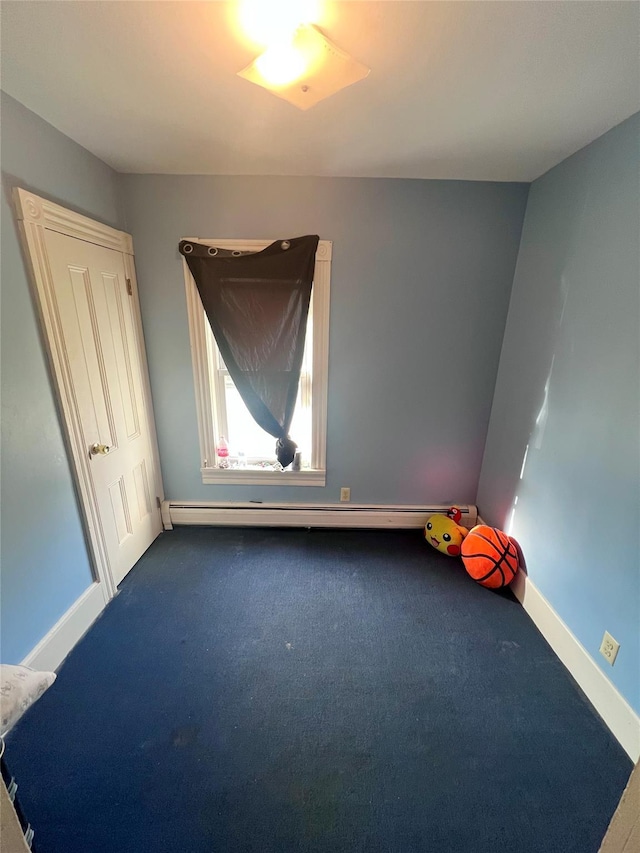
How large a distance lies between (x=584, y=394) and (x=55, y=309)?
2.44 m

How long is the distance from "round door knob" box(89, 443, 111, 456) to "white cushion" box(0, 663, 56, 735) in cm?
132

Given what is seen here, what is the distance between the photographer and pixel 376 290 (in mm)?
2299

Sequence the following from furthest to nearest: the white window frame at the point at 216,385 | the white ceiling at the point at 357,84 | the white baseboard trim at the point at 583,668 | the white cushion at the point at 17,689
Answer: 1. the white window frame at the point at 216,385
2. the white baseboard trim at the point at 583,668
3. the white ceiling at the point at 357,84
4. the white cushion at the point at 17,689

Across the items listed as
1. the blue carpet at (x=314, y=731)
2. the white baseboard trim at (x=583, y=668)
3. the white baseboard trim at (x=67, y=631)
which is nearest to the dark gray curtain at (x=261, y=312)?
the blue carpet at (x=314, y=731)

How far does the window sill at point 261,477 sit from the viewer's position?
2.64 metres

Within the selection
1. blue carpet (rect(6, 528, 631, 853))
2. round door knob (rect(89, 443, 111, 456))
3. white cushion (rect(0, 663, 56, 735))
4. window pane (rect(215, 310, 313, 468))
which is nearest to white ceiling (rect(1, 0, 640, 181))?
window pane (rect(215, 310, 313, 468))

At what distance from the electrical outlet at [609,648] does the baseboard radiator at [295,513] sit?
117 centimetres

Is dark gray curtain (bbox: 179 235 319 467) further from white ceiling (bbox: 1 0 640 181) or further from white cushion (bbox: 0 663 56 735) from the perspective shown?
white cushion (bbox: 0 663 56 735)

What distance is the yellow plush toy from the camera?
8.11ft

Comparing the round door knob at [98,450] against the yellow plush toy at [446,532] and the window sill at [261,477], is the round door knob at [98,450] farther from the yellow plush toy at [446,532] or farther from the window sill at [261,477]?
the yellow plush toy at [446,532]

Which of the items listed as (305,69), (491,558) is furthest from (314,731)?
(305,69)

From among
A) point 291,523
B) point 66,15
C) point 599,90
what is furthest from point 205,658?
point 599,90

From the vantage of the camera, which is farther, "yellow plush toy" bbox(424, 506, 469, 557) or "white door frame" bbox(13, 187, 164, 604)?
"yellow plush toy" bbox(424, 506, 469, 557)

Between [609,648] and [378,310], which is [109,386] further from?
[609,648]
